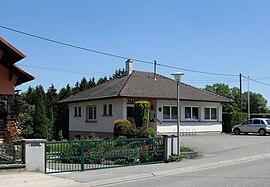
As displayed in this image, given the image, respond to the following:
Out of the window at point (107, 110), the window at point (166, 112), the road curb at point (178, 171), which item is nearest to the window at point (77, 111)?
the window at point (107, 110)

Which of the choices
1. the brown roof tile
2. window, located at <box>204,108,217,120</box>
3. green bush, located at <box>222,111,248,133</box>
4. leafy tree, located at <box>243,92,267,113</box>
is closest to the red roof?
the brown roof tile

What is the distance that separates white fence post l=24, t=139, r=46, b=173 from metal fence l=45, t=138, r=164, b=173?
10.6 inches

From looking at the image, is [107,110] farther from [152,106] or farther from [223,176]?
[223,176]

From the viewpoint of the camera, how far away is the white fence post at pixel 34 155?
13.6 m

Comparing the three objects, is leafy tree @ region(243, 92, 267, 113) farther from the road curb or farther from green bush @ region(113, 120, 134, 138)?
the road curb

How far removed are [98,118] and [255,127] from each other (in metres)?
14.1

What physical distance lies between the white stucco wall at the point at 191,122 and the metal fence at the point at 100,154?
48.3 ft

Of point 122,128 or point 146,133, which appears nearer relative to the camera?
point 146,133

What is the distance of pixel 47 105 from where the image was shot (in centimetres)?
4116

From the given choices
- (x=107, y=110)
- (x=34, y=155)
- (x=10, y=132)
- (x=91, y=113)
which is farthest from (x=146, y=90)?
(x=34, y=155)

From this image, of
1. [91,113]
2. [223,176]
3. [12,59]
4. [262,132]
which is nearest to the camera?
[223,176]

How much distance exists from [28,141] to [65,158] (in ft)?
5.11

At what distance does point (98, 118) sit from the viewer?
3400 cm

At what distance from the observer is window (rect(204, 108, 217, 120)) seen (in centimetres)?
3587
